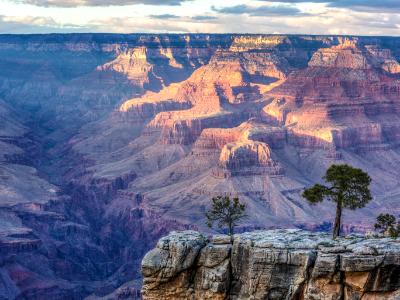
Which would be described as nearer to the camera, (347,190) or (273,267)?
(273,267)

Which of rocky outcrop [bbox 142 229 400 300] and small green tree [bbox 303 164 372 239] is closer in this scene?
rocky outcrop [bbox 142 229 400 300]

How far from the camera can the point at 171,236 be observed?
47.0 m

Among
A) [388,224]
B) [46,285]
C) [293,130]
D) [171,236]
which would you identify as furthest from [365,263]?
[293,130]

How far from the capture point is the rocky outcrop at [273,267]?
42.8 meters

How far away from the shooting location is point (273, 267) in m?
44.1

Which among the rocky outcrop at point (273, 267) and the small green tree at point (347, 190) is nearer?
the rocky outcrop at point (273, 267)

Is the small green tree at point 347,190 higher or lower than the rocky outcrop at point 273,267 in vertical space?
higher

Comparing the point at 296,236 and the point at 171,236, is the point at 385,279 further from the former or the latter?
the point at 171,236

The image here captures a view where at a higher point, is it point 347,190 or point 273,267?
point 347,190

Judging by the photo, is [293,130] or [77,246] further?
[293,130]

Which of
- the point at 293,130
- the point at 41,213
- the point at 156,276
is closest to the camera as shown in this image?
the point at 156,276

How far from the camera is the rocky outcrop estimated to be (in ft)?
140

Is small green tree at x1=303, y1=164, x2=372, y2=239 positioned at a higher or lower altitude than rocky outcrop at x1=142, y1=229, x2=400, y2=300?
higher

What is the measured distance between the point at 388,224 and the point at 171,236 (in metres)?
16.5
